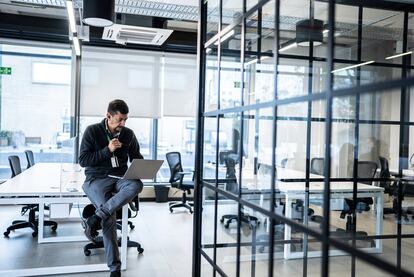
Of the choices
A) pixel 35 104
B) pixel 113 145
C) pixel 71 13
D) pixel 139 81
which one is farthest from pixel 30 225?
pixel 139 81

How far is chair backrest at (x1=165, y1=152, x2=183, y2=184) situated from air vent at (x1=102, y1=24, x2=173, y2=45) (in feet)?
6.72

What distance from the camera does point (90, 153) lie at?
3562 millimetres

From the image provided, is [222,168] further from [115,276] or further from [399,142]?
[399,142]

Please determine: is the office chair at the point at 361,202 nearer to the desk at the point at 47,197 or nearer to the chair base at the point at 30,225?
the desk at the point at 47,197

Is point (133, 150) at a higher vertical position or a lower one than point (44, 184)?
higher

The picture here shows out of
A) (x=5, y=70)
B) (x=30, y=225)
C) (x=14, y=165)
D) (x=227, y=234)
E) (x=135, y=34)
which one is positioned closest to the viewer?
(x=227, y=234)

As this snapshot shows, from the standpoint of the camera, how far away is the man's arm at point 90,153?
139 inches

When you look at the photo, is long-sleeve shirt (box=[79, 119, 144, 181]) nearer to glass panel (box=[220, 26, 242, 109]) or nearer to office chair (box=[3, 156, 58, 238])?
glass panel (box=[220, 26, 242, 109])

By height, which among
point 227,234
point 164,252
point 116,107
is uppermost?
point 116,107

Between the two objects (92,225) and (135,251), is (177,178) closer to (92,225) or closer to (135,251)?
(135,251)

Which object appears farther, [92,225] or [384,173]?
[384,173]

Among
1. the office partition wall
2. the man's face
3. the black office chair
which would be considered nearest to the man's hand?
the man's face

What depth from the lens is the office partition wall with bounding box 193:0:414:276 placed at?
144 centimetres

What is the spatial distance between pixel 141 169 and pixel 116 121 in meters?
0.54
